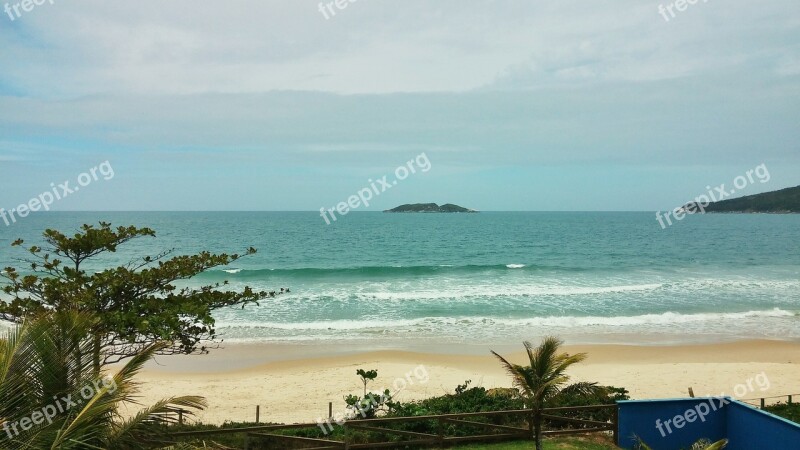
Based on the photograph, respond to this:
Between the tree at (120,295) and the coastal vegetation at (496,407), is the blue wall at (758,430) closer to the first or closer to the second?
the coastal vegetation at (496,407)

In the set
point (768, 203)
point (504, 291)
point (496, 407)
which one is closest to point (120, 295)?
point (496, 407)

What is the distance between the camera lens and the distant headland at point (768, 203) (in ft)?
555

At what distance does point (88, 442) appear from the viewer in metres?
4.44

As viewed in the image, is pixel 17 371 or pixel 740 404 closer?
pixel 17 371

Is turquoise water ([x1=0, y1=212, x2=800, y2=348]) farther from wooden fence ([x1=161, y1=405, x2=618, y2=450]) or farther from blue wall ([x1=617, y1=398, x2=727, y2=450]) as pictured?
blue wall ([x1=617, y1=398, x2=727, y2=450])

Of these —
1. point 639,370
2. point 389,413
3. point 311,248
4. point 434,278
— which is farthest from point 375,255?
point 389,413

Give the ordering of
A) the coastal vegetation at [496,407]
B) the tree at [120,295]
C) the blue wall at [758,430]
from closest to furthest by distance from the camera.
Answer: the coastal vegetation at [496,407] < the blue wall at [758,430] < the tree at [120,295]

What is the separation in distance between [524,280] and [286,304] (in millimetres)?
19348

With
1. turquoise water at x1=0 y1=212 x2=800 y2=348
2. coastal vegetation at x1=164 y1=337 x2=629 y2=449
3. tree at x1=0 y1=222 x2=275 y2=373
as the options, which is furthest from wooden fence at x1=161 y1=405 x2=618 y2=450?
turquoise water at x1=0 y1=212 x2=800 y2=348

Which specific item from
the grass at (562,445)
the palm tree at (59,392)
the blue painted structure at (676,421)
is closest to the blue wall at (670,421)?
the blue painted structure at (676,421)

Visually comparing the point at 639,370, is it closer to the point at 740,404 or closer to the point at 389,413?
the point at 740,404

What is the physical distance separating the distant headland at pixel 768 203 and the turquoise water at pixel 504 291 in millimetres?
116708

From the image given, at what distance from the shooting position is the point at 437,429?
11.4 meters

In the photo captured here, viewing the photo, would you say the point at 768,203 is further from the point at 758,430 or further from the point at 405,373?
the point at 758,430
